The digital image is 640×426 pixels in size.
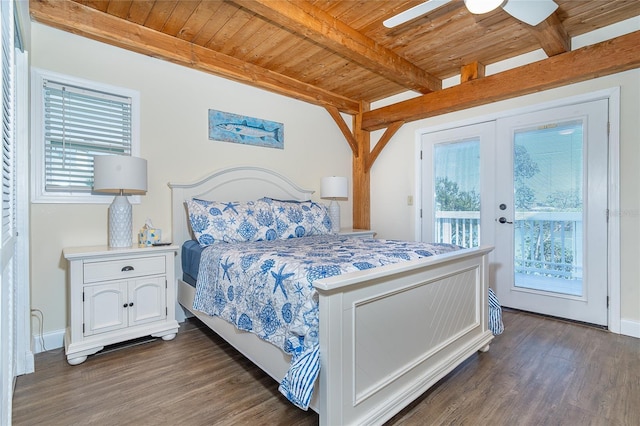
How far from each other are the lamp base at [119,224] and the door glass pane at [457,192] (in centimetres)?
318

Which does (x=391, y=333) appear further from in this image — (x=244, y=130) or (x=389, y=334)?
(x=244, y=130)

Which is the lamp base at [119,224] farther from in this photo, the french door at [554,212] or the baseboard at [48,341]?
the french door at [554,212]

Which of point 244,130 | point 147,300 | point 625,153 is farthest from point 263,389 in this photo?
point 625,153

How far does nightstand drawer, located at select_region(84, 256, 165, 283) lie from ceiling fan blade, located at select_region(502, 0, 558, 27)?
288cm

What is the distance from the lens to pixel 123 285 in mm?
2258

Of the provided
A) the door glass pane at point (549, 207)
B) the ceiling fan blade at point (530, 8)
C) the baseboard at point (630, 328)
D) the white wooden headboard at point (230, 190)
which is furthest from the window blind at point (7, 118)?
the baseboard at point (630, 328)

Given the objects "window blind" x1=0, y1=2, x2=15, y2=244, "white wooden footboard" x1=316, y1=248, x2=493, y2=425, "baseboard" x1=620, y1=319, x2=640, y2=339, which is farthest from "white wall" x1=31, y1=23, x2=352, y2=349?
"baseboard" x1=620, y1=319, x2=640, y2=339

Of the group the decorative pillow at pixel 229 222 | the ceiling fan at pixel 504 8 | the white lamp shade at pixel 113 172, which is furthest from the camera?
the decorative pillow at pixel 229 222

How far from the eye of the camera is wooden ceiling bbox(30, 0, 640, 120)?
7.52ft

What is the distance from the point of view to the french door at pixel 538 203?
8.92 feet

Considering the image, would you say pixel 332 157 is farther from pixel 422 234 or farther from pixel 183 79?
pixel 183 79

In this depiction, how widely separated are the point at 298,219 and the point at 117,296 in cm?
158

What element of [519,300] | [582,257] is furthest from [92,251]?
[582,257]

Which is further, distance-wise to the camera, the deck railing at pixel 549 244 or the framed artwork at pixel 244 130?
the framed artwork at pixel 244 130
